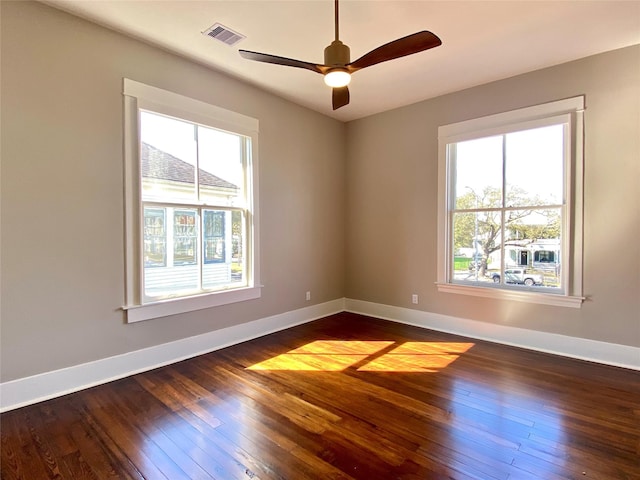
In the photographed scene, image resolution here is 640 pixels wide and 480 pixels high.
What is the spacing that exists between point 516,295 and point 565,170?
1.41m

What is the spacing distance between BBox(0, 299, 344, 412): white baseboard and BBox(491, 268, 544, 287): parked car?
2.79 meters

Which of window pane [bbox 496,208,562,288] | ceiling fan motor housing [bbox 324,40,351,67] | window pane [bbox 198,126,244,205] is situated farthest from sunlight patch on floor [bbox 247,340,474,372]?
ceiling fan motor housing [bbox 324,40,351,67]

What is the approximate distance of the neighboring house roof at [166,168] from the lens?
3045 millimetres

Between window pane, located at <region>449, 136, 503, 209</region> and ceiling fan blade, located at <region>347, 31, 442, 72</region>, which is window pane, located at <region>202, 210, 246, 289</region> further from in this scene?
window pane, located at <region>449, 136, 503, 209</region>

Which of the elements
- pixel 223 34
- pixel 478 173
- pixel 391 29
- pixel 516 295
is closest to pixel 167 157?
pixel 223 34

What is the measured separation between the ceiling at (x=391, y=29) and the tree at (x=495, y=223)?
137 cm

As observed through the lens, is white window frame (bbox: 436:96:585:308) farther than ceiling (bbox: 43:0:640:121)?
Yes

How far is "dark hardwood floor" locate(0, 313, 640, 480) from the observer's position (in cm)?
177

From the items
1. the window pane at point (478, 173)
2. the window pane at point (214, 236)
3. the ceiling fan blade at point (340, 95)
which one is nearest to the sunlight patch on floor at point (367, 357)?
the window pane at point (214, 236)

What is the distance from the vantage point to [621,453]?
1860 mm

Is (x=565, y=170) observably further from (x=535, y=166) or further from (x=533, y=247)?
(x=533, y=247)

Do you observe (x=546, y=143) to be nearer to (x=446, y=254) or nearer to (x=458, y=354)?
(x=446, y=254)

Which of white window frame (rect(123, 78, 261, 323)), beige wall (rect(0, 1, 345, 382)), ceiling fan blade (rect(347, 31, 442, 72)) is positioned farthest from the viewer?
white window frame (rect(123, 78, 261, 323))

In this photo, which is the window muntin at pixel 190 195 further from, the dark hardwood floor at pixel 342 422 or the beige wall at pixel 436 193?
the beige wall at pixel 436 193
